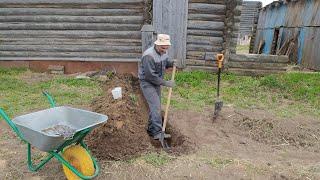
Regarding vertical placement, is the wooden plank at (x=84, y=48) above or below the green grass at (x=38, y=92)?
above

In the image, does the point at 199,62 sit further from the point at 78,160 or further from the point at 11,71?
the point at 78,160

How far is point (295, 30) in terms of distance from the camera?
43.9ft

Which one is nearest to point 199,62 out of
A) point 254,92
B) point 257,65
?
point 257,65

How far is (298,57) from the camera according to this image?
13.0m

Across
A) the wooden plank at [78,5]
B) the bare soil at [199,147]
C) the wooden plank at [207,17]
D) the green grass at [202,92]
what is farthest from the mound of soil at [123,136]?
the wooden plank at [78,5]

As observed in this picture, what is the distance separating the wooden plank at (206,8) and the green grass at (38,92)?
3.41m

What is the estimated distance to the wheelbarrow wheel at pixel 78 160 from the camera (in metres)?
3.74

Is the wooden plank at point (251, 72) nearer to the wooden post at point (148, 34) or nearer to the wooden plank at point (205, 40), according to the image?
the wooden plank at point (205, 40)

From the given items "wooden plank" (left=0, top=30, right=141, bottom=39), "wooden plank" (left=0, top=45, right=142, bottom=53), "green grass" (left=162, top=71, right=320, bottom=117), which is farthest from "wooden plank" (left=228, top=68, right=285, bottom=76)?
"wooden plank" (left=0, top=30, right=141, bottom=39)

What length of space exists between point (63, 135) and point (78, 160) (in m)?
0.53

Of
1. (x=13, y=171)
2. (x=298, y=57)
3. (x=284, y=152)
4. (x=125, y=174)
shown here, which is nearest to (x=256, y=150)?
(x=284, y=152)

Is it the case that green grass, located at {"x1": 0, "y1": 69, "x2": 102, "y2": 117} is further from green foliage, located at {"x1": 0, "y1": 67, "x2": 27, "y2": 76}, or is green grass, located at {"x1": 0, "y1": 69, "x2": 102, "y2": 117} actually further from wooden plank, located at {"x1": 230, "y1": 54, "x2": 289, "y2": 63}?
wooden plank, located at {"x1": 230, "y1": 54, "x2": 289, "y2": 63}

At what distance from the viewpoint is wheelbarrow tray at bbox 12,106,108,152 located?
3479mm

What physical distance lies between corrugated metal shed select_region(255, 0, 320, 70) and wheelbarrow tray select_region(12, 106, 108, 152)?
9537 millimetres
